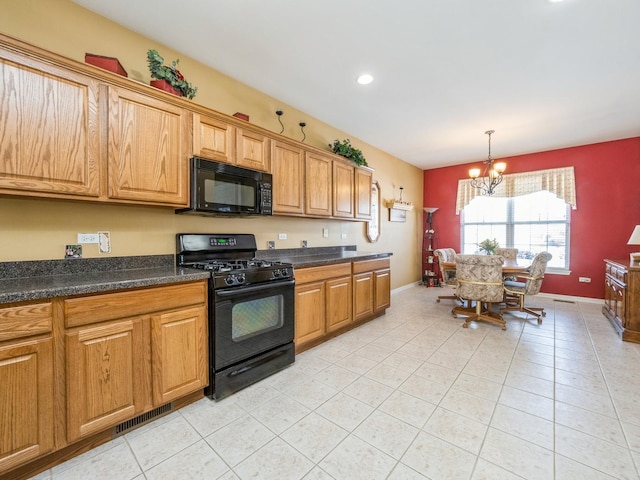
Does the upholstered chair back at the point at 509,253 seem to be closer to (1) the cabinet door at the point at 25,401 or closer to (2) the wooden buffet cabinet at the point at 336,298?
(2) the wooden buffet cabinet at the point at 336,298

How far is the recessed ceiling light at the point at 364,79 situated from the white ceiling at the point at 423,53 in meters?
0.07

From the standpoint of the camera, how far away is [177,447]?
1578 mm

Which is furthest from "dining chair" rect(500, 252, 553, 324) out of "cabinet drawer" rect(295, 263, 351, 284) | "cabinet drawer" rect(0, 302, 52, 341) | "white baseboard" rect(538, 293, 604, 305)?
"cabinet drawer" rect(0, 302, 52, 341)

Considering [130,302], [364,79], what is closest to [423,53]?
[364,79]

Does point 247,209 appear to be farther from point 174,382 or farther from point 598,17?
point 598,17

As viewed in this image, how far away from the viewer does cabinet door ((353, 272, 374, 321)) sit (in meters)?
3.41

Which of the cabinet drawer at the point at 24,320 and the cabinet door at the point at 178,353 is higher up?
the cabinet drawer at the point at 24,320

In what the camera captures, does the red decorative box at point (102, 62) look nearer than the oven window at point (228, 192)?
Yes

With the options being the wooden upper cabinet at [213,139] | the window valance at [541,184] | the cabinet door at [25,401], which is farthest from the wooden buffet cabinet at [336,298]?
the window valance at [541,184]

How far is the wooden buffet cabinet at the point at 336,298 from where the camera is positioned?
8.98 feet

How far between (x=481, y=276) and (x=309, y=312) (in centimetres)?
228

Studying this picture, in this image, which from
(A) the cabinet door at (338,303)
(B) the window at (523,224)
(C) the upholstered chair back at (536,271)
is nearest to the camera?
(A) the cabinet door at (338,303)

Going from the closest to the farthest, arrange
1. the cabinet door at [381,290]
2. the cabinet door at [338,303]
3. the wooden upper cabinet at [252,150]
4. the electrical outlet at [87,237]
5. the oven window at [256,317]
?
1. the electrical outlet at [87,237]
2. the oven window at [256,317]
3. the wooden upper cabinet at [252,150]
4. the cabinet door at [338,303]
5. the cabinet door at [381,290]

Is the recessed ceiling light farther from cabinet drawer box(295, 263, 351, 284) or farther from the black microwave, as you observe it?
cabinet drawer box(295, 263, 351, 284)
